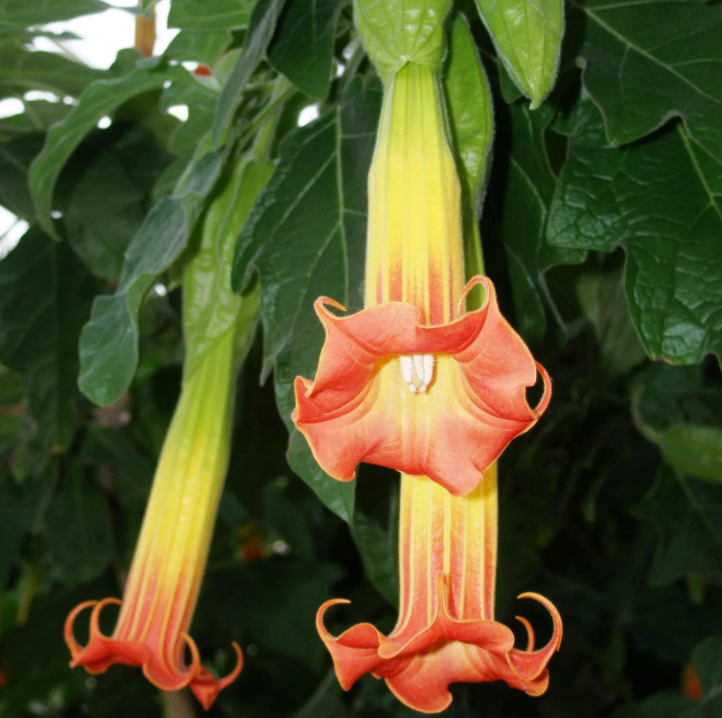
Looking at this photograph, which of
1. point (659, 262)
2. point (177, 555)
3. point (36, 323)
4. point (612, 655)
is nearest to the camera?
point (659, 262)

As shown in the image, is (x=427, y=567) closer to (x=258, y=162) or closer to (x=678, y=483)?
(x=258, y=162)

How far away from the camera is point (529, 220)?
0.65 m

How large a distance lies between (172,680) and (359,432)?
0.34 metres

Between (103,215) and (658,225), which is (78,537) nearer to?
(103,215)

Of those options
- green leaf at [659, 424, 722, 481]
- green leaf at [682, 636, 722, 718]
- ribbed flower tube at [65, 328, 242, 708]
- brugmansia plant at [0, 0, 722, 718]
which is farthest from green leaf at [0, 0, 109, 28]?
green leaf at [682, 636, 722, 718]

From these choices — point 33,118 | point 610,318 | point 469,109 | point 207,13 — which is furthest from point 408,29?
point 33,118

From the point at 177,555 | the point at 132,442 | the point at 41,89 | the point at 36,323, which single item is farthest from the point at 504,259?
the point at 132,442

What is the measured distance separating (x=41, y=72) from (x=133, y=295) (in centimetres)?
59

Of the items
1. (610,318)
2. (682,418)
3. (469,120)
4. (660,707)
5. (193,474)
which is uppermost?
(469,120)

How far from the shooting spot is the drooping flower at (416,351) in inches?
15.9

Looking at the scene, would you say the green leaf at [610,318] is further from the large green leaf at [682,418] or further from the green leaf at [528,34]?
the green leaf at [528,34]

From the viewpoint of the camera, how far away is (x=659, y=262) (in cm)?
58

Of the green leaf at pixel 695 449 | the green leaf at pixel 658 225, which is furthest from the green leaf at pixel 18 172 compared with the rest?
the green leaf at pixel 695 449

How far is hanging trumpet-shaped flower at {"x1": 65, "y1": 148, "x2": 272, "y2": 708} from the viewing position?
26.7 inches
